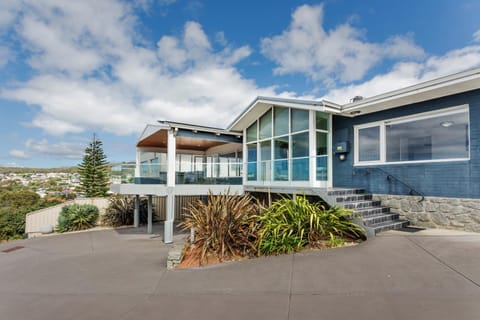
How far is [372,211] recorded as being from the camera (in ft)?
24.9

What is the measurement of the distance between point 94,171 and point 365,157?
895 inches

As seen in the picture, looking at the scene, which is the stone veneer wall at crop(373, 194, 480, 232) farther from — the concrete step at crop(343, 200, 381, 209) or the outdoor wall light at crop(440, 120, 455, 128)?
the outdoor wall light at crop(440, 120, 455, 128)

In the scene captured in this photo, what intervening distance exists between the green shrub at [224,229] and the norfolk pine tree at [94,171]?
1974cm

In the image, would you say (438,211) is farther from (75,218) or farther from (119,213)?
(75,218)

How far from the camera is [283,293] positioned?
3.96m

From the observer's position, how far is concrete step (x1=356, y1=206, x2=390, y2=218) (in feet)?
24.1

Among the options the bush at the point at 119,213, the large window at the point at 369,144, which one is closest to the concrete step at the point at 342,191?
the large window at the point at 369,144

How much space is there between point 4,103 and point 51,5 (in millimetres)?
19693

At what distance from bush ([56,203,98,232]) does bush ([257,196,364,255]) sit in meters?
12.4

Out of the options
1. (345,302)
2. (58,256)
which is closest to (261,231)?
(345,302)

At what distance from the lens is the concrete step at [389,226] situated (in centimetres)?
677

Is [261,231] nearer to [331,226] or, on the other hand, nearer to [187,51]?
[331,226]

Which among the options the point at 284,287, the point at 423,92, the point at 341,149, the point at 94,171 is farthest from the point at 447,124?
the point at 94,171

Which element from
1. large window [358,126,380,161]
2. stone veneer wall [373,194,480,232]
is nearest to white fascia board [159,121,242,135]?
large window [358,126,380,161]
